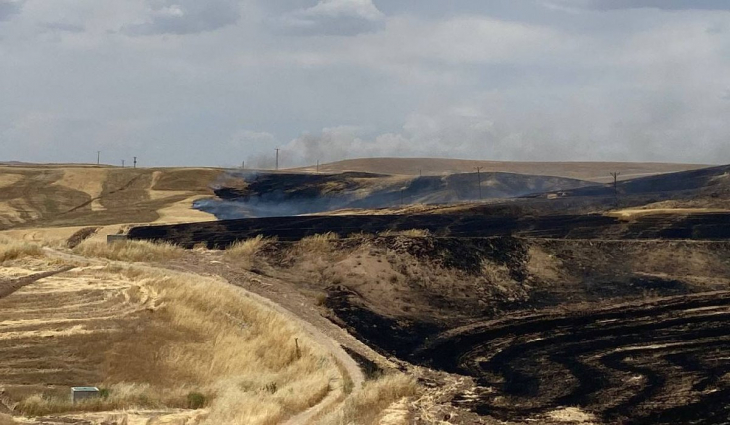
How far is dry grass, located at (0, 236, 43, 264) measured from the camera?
39875 mm

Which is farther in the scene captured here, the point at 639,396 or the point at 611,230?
the point at 611,230

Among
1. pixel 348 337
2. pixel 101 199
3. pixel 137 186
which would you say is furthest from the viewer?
pixel 137 186

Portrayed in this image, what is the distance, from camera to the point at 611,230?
6078 cm

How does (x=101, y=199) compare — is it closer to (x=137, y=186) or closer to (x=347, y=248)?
(x=137, y=186)

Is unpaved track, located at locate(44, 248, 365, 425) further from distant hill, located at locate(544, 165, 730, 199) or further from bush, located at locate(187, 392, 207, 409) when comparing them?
distant hill, located at locate(544, 165, 730, 199)

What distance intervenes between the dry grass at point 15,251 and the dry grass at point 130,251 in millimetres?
3544

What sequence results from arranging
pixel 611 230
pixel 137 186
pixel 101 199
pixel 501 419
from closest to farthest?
pixel 501 419 → pixel 611 230 → pixel 101 199 → pixel 137 186

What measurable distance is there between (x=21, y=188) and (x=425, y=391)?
287ft

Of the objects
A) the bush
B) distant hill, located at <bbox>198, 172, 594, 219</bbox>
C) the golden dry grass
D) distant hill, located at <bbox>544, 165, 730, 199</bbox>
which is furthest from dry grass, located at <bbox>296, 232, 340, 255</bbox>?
distant hill, located at <bbox>544, 165, 730, 199</bbox>

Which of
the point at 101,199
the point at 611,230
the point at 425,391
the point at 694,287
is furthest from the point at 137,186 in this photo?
the point at 425,391

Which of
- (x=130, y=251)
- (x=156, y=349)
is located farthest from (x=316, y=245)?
(x=156, y=349)

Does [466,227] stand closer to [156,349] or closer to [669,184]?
[156,349]

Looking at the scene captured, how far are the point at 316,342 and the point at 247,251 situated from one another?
16764 millimetres

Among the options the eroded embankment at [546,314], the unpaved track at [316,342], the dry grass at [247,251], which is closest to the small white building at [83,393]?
the unpaved track at [316,342]
